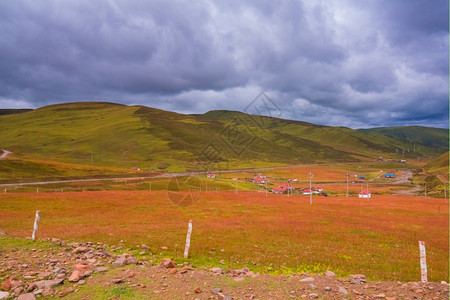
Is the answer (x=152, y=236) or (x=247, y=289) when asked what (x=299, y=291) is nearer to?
(x=247, y=289)

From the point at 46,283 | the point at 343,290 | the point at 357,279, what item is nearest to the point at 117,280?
A: the point at 46,283

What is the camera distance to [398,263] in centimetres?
1582

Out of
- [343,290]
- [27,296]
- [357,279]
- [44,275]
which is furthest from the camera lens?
[357,279]

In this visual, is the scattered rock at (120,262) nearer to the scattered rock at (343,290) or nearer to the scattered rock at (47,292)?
the scattered rock at (47,292)

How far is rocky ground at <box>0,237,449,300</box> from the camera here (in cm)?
874

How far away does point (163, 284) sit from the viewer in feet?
30.6

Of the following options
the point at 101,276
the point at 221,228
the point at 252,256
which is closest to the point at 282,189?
the point at 221,228

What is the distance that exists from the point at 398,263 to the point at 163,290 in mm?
14221

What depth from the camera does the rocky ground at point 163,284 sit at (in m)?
8.74

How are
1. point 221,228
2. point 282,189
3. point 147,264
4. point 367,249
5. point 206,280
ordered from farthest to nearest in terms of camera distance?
1. point 282,189
2. point 221,228
3. point 367,249
4. point 147,264
5. point 206,280

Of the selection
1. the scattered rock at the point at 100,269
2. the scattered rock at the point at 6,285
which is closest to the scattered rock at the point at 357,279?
the scattered rock at the point at 100,269

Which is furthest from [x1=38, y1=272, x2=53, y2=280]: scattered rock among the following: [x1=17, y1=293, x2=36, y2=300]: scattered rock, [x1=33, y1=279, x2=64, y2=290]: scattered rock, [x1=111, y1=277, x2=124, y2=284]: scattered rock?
[x1=111, y1=277, x2=124, y2=284]: scattered rock

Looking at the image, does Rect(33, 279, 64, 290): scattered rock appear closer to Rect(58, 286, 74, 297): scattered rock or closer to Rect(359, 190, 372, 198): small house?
Rect(58, 286, 74, 297): scattered rock

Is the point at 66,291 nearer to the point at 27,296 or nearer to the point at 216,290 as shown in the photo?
the point at 27,296
